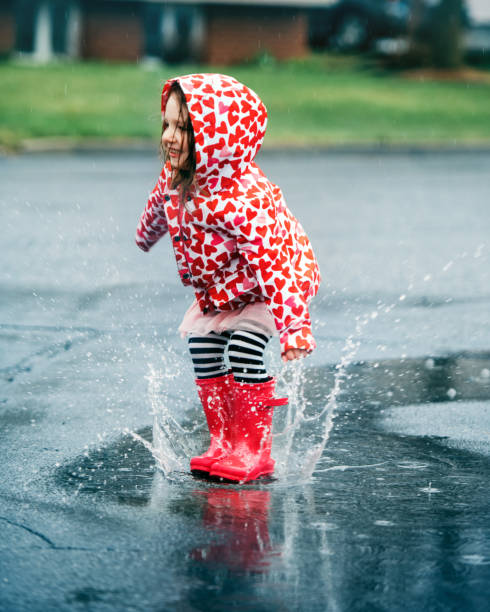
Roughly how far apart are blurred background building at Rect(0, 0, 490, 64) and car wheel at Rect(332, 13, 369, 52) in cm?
183

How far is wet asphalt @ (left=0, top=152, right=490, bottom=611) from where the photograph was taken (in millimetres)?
3074

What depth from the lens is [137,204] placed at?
11.7m

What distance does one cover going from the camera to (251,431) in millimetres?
4000

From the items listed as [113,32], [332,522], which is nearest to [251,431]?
[332,522]

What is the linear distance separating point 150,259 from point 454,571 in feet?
19.2

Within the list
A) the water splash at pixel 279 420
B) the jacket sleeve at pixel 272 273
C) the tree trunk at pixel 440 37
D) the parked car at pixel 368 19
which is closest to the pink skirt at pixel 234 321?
the jacket sleeve at pixel 272 273

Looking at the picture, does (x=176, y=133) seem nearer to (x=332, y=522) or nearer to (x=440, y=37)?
(x=332, y=522)

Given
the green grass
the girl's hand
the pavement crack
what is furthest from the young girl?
the green grass

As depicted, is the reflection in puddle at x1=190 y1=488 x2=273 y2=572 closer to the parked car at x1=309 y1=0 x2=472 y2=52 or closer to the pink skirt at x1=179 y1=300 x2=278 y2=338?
the pink skirt at x1=179 y1=300 x2=278 y2=338

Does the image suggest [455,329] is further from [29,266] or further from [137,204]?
[137,204]

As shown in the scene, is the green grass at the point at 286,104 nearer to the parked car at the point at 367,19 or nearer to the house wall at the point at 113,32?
the house wall at the point at 113,32

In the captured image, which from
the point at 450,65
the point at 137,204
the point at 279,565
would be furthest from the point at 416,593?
the point at 450,65

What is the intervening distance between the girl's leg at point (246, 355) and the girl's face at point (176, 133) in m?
0.63

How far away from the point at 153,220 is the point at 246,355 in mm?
706
